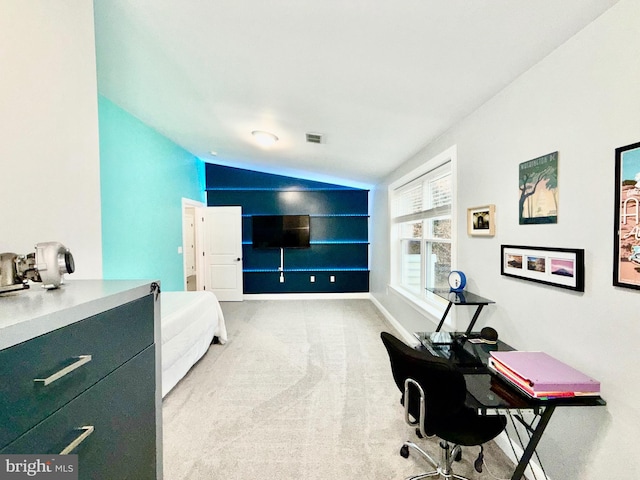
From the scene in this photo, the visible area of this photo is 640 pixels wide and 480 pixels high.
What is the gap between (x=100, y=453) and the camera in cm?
84

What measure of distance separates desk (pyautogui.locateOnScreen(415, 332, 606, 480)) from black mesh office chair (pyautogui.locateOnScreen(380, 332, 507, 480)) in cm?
8

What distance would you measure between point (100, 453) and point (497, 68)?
2.40 m

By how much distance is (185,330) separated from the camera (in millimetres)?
2779

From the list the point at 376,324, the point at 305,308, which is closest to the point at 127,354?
the point at 376,324

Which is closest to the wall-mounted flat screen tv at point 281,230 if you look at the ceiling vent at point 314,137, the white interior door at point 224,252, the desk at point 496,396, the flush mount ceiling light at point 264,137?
the white interior door at point 224,252

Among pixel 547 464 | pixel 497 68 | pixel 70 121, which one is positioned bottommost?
pixel 547 464

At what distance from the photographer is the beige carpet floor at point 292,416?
174 centimetres

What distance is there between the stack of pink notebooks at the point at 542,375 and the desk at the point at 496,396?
3 cm

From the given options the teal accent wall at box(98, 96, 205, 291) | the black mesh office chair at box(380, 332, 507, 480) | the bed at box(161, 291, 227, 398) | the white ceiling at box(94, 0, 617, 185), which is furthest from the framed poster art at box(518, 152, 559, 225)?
the teal accent wall at box(98, 96, 205, 291)

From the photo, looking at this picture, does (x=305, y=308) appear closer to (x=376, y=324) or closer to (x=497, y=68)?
(x=376, y=324)

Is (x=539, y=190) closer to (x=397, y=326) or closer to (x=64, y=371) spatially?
(x=64, y=371)

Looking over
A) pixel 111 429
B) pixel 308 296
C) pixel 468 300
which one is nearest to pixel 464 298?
pixel 468 300

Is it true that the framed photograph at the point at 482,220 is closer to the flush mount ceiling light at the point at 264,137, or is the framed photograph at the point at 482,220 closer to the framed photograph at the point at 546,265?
the framed photograph at the point at 546,265

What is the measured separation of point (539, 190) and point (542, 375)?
3.07 feet
